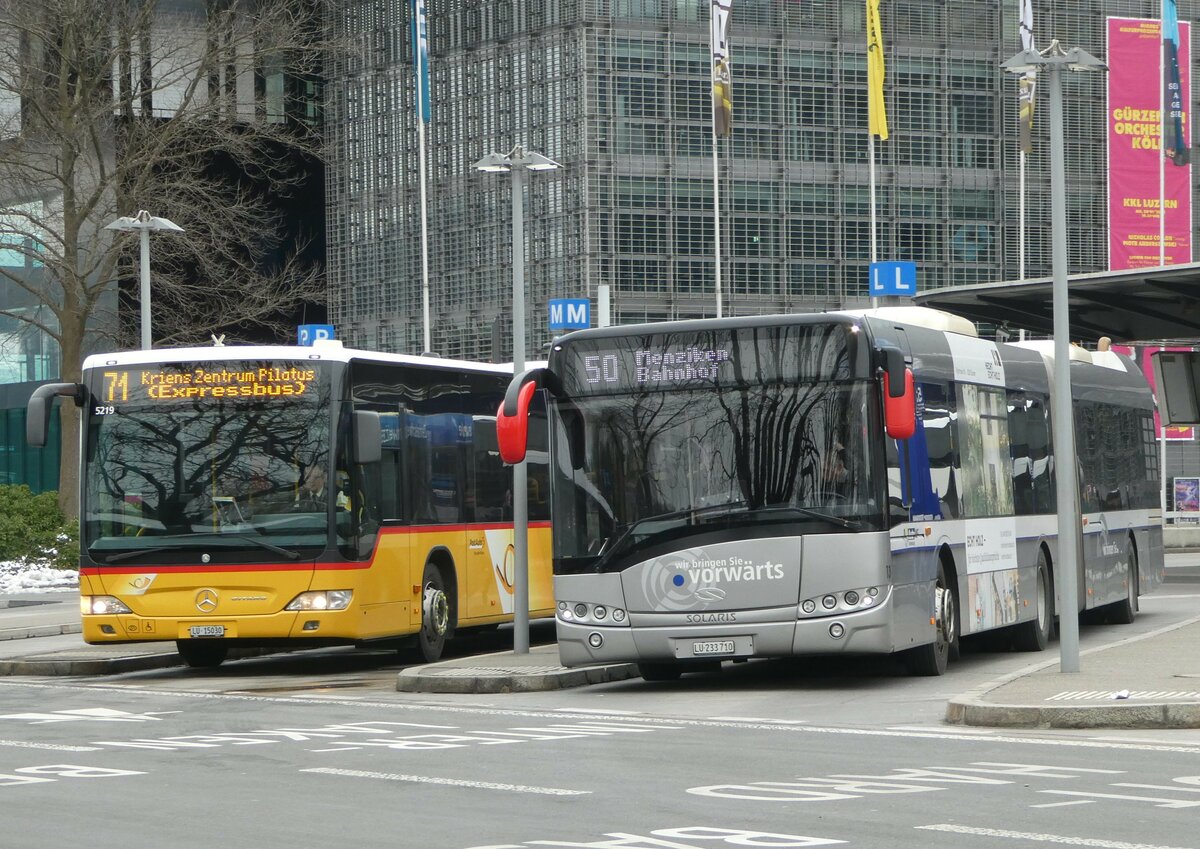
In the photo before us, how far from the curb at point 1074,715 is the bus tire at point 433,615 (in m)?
8.19

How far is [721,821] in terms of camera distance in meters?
9.97

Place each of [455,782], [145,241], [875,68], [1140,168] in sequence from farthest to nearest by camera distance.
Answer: [1140,168] < [875,68] < [145,241] < [455,782]

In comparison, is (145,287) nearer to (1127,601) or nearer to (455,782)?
(1127,601)

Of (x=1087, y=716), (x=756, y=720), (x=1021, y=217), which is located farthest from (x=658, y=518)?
(x=1021, y=217)

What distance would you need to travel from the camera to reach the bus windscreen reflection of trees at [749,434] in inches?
674

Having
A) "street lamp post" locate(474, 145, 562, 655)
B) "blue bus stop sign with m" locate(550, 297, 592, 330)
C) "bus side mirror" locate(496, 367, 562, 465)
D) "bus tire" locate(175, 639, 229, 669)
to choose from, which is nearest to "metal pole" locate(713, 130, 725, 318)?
"blue bus stop sign with m" locate(550, 297, 592, 330)

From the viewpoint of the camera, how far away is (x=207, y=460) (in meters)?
20.5

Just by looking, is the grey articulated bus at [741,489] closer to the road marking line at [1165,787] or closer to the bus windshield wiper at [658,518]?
the bus windshield wiper at [658,518]

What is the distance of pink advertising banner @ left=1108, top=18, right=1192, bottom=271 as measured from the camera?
5484 centimetres

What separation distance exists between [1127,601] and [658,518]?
401 inches

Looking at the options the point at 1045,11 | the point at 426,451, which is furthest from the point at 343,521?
the point at 1045,11

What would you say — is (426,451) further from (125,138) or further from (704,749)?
(125,138)

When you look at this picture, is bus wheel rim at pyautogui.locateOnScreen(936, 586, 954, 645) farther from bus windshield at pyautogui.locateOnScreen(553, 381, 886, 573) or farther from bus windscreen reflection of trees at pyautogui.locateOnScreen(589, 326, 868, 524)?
bus windscreen reflection of trees at pyautogui.locateOnScreen(589, 326, 868, 524)

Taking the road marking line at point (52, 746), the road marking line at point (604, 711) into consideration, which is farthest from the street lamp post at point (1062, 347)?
the road marking line at point (52, 746)
